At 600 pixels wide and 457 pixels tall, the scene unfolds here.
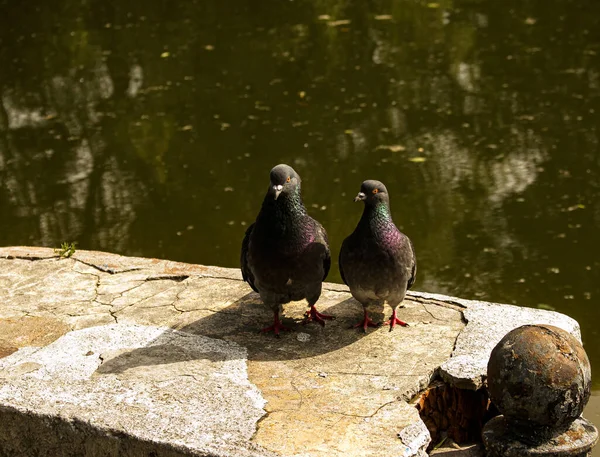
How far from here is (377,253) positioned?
4887 millimetres

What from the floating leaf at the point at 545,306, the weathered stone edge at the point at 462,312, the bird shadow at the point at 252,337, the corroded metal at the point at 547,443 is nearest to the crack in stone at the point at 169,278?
the weathered stone edge at the point at 462,312

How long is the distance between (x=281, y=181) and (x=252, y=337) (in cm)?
91

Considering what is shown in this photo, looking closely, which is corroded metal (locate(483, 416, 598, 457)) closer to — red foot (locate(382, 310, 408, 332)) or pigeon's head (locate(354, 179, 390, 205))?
red foot (locate(382, 310, 408, 332))

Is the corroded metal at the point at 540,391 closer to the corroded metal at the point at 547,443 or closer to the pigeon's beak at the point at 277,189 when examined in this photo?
the corroded metal at the point at 547,443

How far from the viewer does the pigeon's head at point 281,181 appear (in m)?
4.79

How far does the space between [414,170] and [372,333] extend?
11.7ft

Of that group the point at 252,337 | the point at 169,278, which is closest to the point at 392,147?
the point at 169,278

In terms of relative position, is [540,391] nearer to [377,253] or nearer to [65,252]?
[377,253]

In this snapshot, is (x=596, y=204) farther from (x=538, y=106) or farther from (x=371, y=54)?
(x=371, y=54)

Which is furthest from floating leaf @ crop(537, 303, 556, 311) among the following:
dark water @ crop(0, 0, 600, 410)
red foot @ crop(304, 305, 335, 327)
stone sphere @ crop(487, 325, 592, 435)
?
stone sphere @ crop(487, 325, 592, 435)

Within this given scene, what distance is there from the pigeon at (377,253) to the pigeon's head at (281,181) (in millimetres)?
362

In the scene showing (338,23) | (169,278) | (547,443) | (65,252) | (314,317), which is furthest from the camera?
(338,23)

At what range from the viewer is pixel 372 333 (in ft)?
16.8

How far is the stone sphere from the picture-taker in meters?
4.13
